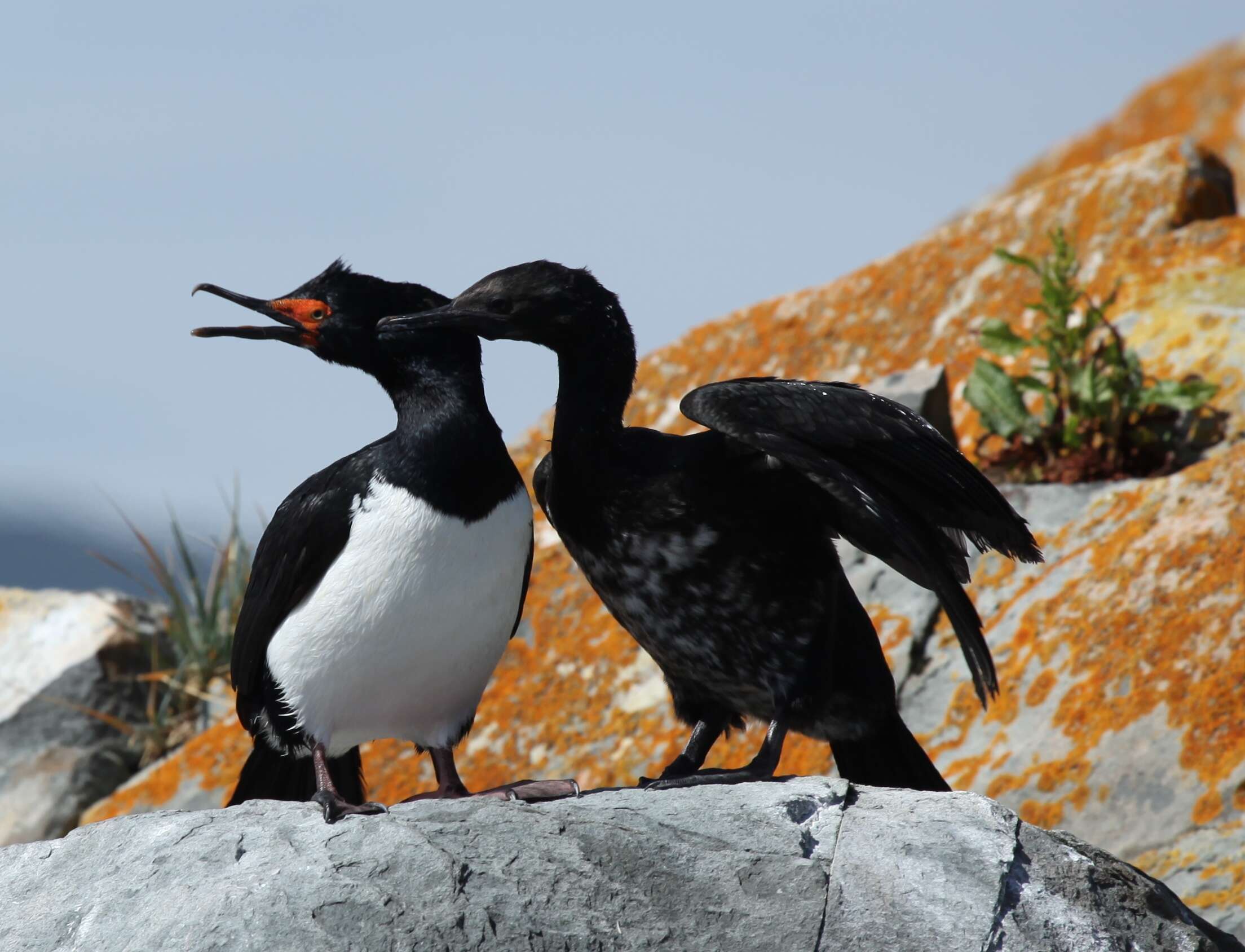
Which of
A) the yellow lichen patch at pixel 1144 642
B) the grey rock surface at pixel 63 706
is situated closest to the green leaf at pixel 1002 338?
the yellow lichen patch at pixel 1144 642

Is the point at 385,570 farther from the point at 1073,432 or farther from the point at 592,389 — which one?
the point at 1073,432

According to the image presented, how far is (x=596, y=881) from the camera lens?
317 centimetres

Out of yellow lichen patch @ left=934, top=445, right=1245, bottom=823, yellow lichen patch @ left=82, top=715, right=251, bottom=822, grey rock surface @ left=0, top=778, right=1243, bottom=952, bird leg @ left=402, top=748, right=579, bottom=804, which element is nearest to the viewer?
grey rock surface @ left=0, top=778, right=1243, bottom=952

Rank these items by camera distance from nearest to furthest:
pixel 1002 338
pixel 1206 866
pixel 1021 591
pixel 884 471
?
pixel 884 471 < pixel 1206 866 < pixel 1021 591 < pixel 1002 338

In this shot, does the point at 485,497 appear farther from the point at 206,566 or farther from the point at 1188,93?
the point at 1188,93

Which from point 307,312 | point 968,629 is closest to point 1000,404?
point 968,629

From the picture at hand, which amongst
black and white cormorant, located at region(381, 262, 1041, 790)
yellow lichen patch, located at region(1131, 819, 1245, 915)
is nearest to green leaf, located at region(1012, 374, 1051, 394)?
black and white cormorant, located at region(381, 262, 1041, 790)

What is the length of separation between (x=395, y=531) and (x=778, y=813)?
1245 mm

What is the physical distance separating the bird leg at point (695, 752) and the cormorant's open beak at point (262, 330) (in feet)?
5.26

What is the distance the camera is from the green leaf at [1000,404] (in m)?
5.82

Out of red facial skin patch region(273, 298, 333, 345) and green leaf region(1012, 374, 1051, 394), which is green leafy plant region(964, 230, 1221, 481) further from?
red facial skin patch region(273, 298, 333, 345)

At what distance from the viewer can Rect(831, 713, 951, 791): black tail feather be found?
4.08m

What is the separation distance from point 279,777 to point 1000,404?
10.7 ft

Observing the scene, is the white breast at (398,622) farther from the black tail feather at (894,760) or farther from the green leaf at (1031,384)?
the green leaf at (1031,384)
